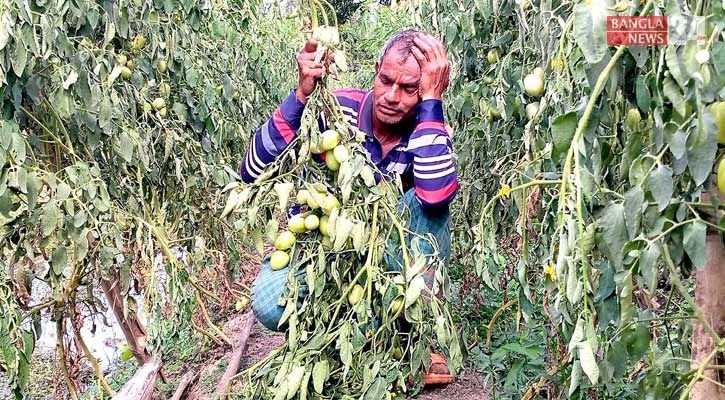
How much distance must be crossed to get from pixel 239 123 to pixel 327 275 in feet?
6.10

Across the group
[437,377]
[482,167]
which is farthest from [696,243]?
Result: [482,167]

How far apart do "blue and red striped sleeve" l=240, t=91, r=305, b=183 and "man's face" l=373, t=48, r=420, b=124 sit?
192 mm

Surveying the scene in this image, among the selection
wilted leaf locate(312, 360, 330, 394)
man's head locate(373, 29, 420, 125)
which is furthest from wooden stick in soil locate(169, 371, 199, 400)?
man's head locate(373, 29, 420, 125)

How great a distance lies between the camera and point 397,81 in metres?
1.52

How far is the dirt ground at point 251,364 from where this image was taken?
1.73 m

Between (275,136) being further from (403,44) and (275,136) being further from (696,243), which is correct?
(696,243)

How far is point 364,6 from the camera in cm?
396

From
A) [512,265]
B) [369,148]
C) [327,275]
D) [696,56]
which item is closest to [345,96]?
[369,148]

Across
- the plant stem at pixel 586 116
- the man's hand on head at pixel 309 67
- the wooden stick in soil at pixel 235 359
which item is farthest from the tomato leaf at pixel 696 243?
the wooden stick in soil at pixel 235 359

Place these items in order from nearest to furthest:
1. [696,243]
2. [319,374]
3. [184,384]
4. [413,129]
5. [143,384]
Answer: [696,243] < [319,374] < [413,129] < [143,384] < [184,384]

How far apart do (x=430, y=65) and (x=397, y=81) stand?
82 mm

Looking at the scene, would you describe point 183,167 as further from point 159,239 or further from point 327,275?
point 327,275

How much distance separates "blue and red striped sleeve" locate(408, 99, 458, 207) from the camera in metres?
1.52

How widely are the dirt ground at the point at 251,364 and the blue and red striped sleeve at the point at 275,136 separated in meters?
0.70
